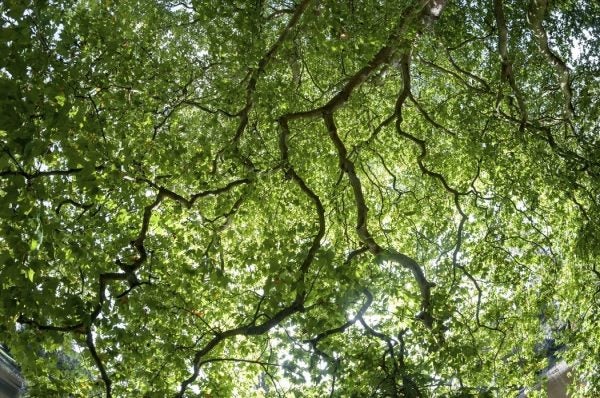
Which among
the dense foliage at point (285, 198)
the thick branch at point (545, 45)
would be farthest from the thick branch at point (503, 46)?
the thick branch at point (545, 45)

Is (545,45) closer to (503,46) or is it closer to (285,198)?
(503,46)

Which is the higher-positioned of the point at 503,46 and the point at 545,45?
the point at 545,45

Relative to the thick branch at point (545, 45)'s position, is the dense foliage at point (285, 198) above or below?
below

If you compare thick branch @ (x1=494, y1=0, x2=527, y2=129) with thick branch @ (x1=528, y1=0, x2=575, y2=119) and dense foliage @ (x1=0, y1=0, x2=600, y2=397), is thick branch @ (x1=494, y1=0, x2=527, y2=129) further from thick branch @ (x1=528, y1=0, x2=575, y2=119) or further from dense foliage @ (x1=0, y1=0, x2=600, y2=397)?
thick branch @ (x1=528, y1=0, x2=575, y2=119)

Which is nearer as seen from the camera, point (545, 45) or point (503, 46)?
point (503, 46)

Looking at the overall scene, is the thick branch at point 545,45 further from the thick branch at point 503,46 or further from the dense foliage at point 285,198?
the thick branch at point 503,46

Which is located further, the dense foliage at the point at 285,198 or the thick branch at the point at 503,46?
the thick branch at the point at 503,46

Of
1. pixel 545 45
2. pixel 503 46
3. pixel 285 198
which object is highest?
pixel 545 45

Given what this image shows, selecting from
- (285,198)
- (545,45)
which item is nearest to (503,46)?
(545,45)

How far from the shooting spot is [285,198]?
10.9 meters

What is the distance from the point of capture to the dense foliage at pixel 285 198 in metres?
6.45

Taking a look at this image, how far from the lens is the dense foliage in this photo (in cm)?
645

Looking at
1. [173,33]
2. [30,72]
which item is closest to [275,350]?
[30,72]

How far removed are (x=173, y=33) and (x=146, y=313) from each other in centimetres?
752
